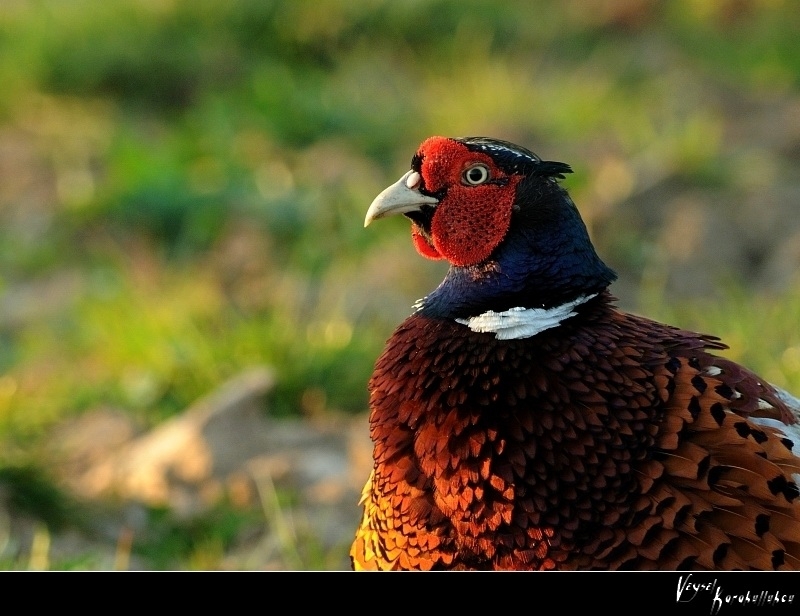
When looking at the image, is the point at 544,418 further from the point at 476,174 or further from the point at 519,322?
the point at 476,174

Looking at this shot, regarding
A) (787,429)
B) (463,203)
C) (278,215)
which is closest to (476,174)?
(463,203)

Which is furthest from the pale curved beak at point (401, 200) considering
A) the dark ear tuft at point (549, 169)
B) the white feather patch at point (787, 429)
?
the white feather patch at point (787, 429)

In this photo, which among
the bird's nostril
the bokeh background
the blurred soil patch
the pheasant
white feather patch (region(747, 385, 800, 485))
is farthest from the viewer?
the bokeh background

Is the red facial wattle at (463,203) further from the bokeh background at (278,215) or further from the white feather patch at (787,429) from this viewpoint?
the bokeh background at (278,215)

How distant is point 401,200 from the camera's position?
256 cm

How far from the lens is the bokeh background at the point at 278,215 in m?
4.21

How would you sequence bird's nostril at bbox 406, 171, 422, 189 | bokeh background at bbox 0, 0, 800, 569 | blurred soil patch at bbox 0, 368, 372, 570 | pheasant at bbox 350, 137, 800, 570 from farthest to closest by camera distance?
bokeh background at bbox 0, 0, 800, 569, blurred soil patch at bbox 0, 368, 372, 570, bird's nostril at bbox 406, 171, 422, 189, pheasant at bbox 350, 137, 800, 570

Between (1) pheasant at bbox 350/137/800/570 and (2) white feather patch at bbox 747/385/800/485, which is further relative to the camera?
(2) white feather patch at bbox 747/385/800/485

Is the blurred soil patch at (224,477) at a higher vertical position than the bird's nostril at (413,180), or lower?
lower

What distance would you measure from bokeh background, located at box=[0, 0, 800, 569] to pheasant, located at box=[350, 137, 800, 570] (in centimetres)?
124

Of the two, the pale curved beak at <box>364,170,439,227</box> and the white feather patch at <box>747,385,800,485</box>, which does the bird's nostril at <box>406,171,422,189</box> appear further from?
the white feather patch at <box>747,385,800,485</box>

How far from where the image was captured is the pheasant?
2.32 meters

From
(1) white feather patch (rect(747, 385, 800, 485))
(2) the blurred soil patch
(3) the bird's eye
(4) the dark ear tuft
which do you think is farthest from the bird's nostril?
(2) the blurred soil patch
